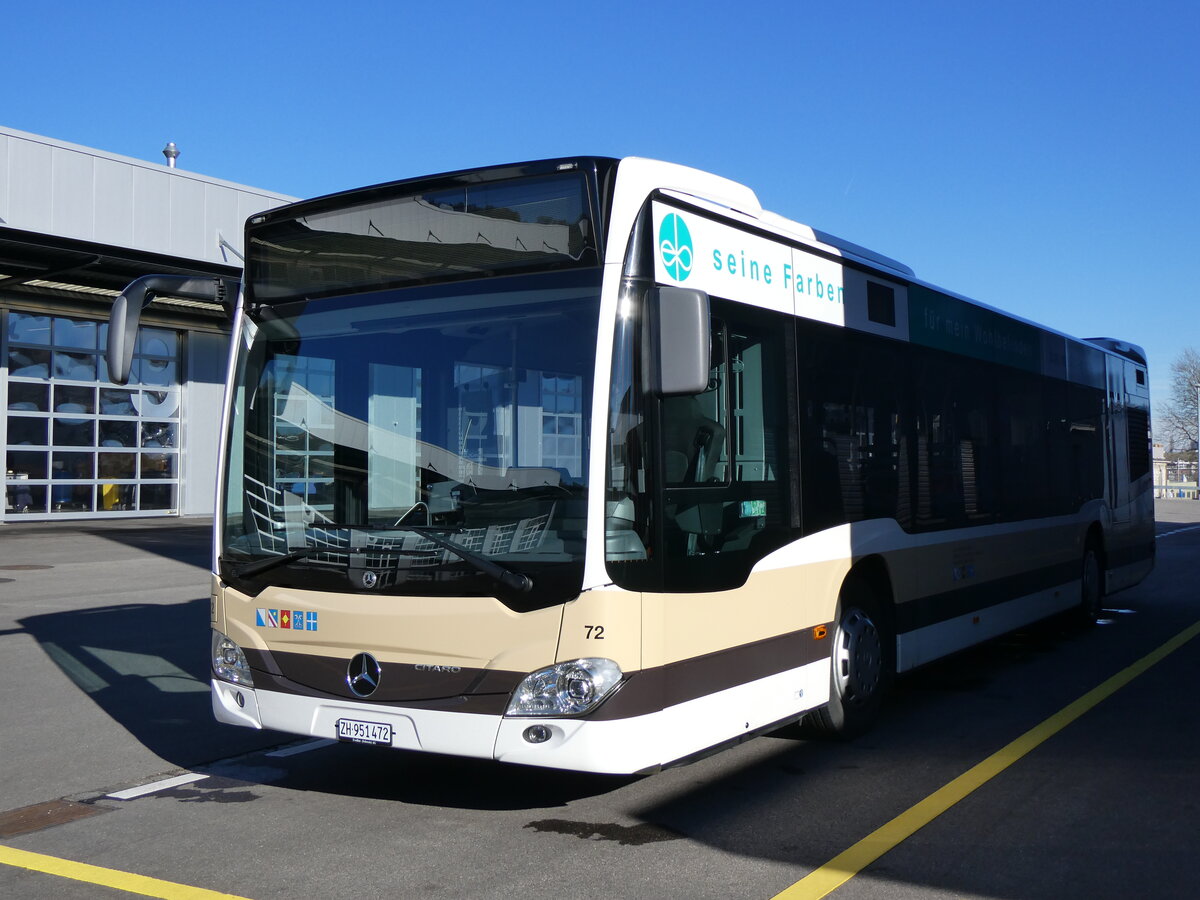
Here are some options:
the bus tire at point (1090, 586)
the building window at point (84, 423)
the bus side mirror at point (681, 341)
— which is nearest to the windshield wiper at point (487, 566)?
the bus side mirror at point (681, 341)

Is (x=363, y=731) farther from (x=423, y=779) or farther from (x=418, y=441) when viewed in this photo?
(x=418, y=441)

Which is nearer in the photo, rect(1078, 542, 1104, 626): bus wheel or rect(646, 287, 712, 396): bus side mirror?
rect(646, 287, 712, 396): bus side mirror

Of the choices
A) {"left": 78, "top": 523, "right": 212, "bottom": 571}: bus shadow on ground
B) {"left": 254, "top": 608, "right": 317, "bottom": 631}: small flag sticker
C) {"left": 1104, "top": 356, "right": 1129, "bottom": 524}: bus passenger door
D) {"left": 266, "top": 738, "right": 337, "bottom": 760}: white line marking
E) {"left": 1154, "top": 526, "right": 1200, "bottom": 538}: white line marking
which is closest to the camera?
{"left": 254, "top": 608, "right": 317, "bottom": 631}: small flag sticker

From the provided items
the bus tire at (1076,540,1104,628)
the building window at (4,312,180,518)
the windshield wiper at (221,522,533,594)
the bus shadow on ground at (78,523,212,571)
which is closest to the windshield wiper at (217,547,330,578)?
the windshield wiper at (221,522,533,594)

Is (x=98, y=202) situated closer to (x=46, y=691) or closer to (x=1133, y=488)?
(x=46, y=691)

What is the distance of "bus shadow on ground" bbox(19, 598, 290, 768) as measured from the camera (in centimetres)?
736

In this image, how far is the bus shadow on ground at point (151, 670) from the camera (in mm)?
7363

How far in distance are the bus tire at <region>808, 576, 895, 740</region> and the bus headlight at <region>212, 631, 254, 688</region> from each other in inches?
119

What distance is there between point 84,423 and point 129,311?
2373cm

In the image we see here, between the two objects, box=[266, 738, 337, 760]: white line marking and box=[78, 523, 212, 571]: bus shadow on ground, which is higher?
box=[78, 523, 212, 571]: bus shadow on ground

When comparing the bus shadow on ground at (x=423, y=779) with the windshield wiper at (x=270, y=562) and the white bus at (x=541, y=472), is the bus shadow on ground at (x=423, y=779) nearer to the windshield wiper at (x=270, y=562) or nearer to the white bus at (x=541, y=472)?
the white bus at (x=541, y=472)

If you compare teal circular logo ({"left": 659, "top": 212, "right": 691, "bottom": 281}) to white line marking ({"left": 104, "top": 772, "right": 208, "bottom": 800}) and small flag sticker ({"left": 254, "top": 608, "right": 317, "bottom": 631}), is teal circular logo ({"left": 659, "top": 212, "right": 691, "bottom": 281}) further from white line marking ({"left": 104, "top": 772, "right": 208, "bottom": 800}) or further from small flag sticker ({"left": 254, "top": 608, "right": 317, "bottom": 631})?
white line marking ({"left": 104, "top": 772, "right": 208, "bottom": 800})

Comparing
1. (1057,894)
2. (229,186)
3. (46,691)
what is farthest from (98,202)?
(1057,894)

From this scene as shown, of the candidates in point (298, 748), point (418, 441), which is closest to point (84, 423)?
point (298, 748)
